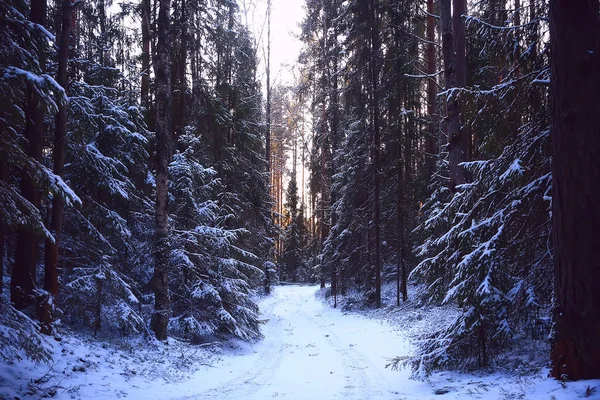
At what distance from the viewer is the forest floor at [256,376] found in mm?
5121

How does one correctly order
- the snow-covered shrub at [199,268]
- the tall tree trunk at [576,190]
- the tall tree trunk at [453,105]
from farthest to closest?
the snow-covered shrub at [199,268], the tall tree trunk at [453,105], the tall tree trunk at [576,190]

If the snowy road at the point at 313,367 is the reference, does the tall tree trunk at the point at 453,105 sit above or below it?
above

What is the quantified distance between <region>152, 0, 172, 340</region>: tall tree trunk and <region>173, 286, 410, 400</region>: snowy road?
6.77 ft

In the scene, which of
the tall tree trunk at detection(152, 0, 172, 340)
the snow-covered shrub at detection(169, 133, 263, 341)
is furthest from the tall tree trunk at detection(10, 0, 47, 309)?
the snow-covered shrub at detection(169, 133, 263, 341)

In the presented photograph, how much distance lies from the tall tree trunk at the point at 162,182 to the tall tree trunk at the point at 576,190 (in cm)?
835

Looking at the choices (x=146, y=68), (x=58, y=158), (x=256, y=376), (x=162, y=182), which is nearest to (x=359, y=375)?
(x=256, y=376)

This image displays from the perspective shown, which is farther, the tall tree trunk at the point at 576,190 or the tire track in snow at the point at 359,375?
the tire track in snow at the point at 359,375

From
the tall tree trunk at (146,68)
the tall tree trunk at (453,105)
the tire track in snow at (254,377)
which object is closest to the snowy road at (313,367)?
the tire track in snow at (254,377)

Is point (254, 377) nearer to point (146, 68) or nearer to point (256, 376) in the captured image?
point (256, 376)

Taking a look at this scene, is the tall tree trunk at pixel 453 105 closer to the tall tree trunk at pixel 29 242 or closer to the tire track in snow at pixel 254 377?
the tire track in snow at pixel 254 377

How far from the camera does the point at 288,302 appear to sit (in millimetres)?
25031

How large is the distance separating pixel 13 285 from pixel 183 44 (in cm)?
886

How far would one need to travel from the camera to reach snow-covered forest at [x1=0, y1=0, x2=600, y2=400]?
4594mm

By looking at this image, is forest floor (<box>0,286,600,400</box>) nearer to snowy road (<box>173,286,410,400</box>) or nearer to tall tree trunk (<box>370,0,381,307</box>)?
snowy road (<box>173,286,410,400</box>)
